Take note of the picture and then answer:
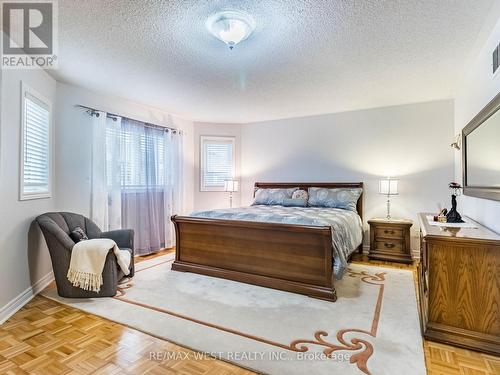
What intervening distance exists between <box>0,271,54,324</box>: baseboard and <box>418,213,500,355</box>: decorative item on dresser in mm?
3382

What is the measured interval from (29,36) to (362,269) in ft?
14.6

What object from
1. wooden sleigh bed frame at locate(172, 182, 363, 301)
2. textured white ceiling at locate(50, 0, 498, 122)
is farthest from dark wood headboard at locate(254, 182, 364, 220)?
wooden sleigh bed frame at locate(172, 182, 363, 301)

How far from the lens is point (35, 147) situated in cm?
308

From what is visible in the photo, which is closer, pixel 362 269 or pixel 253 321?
pixel 253 321

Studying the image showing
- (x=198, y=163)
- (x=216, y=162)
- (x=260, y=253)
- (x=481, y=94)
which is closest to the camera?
(x=481, y=94)

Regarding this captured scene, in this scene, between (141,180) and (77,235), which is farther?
(141,180)

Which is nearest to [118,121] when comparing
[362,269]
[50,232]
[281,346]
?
Answer: [50,232]

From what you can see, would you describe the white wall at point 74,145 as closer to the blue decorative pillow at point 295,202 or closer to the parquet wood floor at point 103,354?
the parquet wood floor at point 103,354

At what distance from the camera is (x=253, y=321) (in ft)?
7.66

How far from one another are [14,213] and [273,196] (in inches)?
139

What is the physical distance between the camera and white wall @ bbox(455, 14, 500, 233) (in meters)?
2.19

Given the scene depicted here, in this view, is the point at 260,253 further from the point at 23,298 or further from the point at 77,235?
the point at 23,298

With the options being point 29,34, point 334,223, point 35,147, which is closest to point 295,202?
point 334,223

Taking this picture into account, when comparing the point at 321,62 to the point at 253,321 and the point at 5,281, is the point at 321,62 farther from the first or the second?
the point at 5,281
